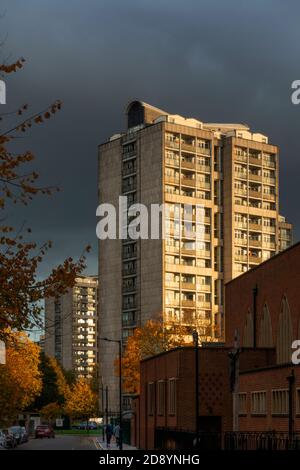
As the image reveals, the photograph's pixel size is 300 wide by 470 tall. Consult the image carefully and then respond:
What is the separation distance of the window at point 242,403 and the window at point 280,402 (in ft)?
20.9

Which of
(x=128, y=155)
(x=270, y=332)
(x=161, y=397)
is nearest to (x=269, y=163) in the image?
(x=128, y=155)

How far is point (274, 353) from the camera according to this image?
65938 millimetres

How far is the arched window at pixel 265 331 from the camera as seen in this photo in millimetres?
67625

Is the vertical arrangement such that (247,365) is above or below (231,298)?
below

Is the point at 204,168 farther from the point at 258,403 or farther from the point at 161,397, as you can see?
the point at 258,403

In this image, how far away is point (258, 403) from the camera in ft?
190

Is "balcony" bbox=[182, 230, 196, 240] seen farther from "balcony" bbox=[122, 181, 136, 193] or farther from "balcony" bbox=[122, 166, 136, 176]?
"balcony" bbox=[122, 166, 136, 176]

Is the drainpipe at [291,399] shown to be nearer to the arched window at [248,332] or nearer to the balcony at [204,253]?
the arched window at [248,332]

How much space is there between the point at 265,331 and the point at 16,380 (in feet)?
177

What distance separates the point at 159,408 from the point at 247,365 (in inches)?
552

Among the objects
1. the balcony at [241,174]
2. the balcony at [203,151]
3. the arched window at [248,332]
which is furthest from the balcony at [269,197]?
the arched window at [248,332]
